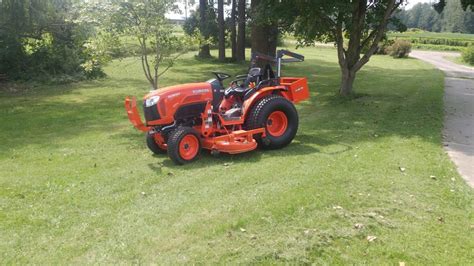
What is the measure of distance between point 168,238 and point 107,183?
2043 millimetres

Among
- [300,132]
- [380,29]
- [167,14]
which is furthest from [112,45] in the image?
[380,29]

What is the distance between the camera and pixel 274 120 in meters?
8.02

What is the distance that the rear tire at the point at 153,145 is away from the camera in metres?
7.47

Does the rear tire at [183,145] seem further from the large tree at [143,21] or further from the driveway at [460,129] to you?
the driveway at [460,129]

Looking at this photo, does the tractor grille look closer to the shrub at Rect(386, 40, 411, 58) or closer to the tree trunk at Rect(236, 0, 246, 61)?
the tree trunk at Rect(236, 0, 246, 61)

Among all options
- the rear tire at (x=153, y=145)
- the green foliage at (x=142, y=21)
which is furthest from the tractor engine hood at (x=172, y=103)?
the green foliage at (x=142, y=21)

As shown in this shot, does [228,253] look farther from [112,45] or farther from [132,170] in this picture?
[112,45]

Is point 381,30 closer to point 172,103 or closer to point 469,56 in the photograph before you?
point 172,103

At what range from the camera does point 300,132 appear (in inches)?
364

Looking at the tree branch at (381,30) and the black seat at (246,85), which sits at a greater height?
the tree branch at (381,30)

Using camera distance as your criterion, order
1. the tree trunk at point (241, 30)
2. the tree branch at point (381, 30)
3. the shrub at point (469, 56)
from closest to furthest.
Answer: the tree branch at point (381, 30) < the tree trunk at point (241, 30) < the shrub at point (469, 56)

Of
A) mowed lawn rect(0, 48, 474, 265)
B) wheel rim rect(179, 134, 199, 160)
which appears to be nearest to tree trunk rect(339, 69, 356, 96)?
mowed lawn rect(0, 48, 474, 265)

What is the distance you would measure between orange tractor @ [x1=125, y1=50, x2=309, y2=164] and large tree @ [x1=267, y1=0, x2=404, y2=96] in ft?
16.4

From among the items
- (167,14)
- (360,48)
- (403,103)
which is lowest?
(403,103)
